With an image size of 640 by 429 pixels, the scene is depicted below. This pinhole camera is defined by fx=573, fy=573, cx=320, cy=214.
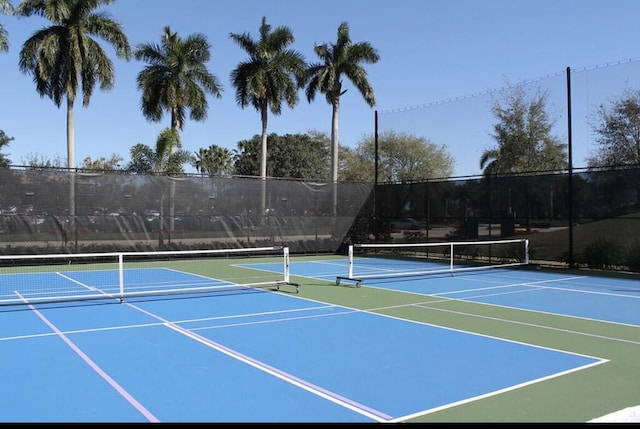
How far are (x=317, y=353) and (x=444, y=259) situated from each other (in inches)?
581

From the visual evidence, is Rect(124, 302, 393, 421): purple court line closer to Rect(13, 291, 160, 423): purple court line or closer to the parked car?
Rect(13, 291, 160, 423): purple court line

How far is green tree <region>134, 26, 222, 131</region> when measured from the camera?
30.1m

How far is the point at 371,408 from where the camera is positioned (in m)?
4.83

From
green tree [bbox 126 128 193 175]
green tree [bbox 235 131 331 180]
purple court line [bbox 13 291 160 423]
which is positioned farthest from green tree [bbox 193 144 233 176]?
purple court line [bbox 13 291 160 423]

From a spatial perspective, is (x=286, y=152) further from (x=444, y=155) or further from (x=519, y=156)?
(x=519, y=156)

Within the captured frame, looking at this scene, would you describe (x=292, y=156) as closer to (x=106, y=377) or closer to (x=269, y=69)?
(x=269, y=69)

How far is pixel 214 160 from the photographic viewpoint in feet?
210

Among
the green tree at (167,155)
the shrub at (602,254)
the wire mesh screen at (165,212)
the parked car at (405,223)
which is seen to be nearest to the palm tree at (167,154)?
the green tree at (167,155)

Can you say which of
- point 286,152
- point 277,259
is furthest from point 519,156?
point 286,152

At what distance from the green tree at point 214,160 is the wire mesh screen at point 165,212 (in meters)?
41.8

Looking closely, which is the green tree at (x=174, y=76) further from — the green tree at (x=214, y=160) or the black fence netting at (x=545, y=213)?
the green tree at (x=214, y=160)

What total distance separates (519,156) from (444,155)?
16329 mm

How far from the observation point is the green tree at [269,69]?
29.0 m

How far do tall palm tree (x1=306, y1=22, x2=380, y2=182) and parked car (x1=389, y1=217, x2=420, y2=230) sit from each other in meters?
6.88
